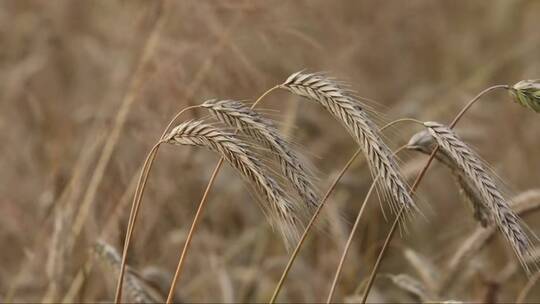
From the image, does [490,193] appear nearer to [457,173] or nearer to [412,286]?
[457,173]

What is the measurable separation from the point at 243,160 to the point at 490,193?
17.7 inches

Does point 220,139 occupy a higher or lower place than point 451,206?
higher

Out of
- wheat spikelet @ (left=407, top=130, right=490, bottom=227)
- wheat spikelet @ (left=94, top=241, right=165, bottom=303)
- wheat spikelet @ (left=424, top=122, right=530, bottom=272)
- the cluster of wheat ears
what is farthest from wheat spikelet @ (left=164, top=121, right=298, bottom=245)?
wheat spikelet @ (left=94, top=241, right=165, bottom=303)

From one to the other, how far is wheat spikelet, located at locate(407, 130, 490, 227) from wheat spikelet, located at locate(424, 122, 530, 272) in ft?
1.11

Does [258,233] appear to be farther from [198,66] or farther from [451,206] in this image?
[451,206]

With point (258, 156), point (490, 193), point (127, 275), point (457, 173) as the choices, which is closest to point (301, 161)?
point (258, 156)

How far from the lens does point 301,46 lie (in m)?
4.43

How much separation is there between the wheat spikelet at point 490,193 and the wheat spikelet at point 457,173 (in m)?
0.34

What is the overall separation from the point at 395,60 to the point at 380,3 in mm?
600

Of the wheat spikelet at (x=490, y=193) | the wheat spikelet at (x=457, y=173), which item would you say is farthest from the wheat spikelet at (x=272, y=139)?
the wheat spikelet at (x=457, y=173)

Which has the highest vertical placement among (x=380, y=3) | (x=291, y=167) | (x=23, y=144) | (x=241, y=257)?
(x=380, y=3)

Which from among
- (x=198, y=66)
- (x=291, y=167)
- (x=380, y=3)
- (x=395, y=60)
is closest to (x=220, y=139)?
Answer: (x=291, y=167)

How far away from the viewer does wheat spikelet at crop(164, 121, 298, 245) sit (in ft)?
6.22

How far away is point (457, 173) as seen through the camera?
7.68ft
